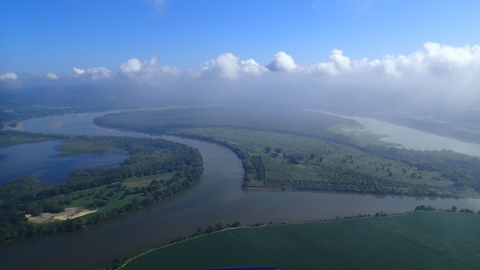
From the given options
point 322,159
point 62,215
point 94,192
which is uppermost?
point 322,159

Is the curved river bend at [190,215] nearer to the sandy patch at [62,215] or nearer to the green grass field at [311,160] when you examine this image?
the sandy patch at [62,215]

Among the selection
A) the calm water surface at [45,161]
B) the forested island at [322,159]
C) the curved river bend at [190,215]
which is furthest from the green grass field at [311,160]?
the calm water surface at [45,161]

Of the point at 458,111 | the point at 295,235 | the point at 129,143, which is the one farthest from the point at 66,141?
the point at 458,111

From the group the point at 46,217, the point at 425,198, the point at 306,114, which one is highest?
the point at 306,114

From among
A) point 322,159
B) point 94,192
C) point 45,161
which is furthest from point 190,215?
point 45,161

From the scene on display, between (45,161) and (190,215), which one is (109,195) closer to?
(190,215)

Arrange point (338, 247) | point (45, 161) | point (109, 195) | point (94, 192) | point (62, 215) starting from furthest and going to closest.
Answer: point (45, 161) → point (94, 192) → point (109, 195) → point (62, 215) → point (338, 247)

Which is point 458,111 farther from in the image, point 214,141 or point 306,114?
point 214,141
